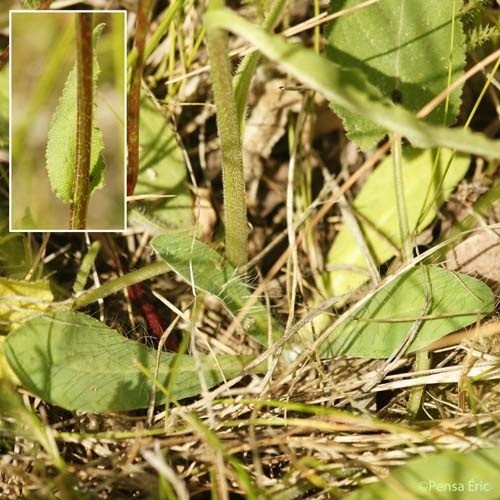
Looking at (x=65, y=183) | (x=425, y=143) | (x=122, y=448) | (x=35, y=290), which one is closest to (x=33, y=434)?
(x=122, y=448)

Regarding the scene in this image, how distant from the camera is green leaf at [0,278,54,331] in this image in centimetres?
103

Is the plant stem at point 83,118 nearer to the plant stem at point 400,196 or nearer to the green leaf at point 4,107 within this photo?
the green leaf at point 4,107

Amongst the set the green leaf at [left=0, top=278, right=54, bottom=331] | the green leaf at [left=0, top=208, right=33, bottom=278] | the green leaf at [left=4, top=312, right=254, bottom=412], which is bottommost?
the green leaf at [left=4, top=312, right=254, bottom=412]

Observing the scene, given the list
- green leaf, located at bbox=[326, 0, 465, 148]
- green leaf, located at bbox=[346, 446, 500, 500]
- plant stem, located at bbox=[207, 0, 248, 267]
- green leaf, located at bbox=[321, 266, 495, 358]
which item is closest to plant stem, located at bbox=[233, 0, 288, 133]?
plant stem, located at bbox=[207, 0, 248, 267]

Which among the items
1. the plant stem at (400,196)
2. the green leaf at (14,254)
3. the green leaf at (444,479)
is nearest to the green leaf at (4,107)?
the green leaf at (14,254)

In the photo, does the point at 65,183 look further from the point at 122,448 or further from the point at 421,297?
the point at 421,297

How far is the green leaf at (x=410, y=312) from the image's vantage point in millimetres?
983

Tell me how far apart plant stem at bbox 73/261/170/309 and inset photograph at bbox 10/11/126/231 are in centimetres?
11

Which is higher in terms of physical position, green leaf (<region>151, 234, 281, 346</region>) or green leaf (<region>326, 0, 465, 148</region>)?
green leaf (<region>326, 0, 465, 148</region>)

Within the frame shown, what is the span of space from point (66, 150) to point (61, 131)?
0.03 m

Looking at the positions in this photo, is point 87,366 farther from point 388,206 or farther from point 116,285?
point 388,206

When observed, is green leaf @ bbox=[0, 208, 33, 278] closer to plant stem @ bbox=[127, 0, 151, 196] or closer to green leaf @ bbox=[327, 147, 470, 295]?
plant stem @ bbox=[127, 0, 151, 196]

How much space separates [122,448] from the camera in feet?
3.23

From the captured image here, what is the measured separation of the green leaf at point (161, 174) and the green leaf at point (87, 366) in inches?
9.4
